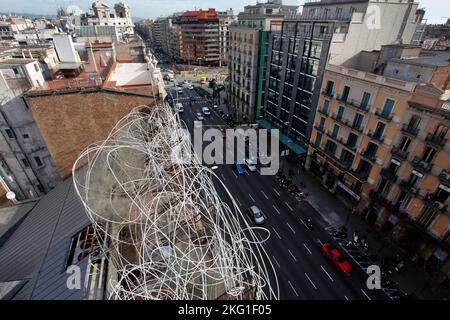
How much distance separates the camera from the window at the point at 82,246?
14470 millimetres

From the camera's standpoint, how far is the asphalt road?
83.1 ft

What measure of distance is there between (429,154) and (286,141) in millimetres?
24858

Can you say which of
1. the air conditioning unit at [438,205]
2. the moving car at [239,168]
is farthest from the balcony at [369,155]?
the moving car at [239,168]

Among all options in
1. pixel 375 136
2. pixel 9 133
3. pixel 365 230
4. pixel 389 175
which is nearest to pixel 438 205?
pixel 389 175

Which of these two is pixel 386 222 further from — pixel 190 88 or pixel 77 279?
pixel 190 88

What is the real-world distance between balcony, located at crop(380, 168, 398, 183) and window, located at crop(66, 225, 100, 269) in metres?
32.2

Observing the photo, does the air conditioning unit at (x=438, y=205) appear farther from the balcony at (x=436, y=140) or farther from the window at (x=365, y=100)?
the window at (x=365, y=100)

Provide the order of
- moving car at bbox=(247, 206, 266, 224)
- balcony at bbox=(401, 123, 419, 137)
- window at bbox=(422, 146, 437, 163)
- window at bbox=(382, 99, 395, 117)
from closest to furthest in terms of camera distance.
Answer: window at bbox=(422, 146, 437, 163)
balcony at bbox=(401, 123, 419, 137)
window at bbox=(382, 99, 395, 117)
moving car at bbox=(247, 206, 266, 224)

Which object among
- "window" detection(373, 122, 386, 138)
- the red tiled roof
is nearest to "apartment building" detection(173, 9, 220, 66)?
the red tiled roof

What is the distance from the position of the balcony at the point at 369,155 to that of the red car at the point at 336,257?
12.8 m

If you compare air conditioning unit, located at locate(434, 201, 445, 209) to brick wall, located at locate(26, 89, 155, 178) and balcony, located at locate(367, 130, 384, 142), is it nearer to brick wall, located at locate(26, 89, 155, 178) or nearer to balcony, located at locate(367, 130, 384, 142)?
balcony, located at locate(367, 130, 384, 142)

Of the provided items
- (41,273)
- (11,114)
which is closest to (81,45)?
(11,114)

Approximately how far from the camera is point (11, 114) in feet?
78.2

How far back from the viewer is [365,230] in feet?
106
